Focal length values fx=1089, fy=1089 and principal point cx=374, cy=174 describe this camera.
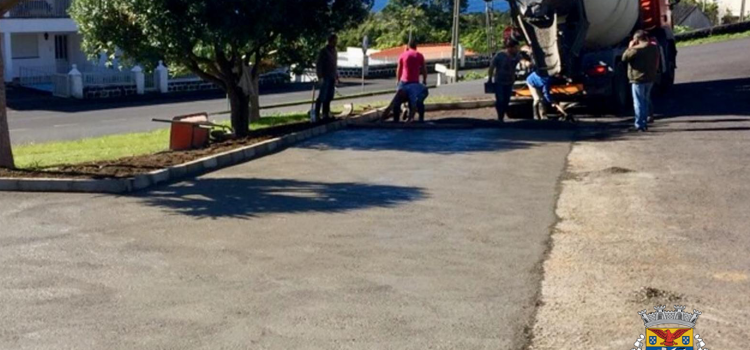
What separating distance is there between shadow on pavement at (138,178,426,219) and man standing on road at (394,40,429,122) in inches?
257

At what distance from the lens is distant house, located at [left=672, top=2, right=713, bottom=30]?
6812cm

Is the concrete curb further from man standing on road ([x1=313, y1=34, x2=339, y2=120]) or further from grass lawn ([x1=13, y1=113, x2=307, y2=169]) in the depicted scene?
grass lawn ([x1=13, y1=113, x2=307, y2=169])

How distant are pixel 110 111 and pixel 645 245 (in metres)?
33.9

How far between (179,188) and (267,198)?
129 cm

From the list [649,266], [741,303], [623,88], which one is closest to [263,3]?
[623,88]

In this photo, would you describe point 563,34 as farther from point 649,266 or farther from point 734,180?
point 649,266

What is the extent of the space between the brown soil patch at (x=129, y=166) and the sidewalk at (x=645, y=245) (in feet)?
16.7

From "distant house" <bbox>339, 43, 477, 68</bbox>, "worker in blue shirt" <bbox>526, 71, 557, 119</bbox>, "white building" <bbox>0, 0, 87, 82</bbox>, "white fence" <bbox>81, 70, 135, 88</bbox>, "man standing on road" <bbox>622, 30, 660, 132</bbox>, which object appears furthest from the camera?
"distant house" <bbox>339, 43, 477, 68</bbox>

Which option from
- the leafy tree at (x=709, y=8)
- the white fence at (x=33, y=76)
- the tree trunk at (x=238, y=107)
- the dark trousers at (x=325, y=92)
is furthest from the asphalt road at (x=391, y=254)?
the leafy tree at (x=709, y=8)

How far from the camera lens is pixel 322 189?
501 inches

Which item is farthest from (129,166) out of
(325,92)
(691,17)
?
(691,17)

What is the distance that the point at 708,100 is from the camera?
74.6ft

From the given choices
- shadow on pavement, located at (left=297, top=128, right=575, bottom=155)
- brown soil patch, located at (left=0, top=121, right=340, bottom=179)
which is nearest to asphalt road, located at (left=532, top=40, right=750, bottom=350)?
shadow on pavement, located at (left=297, top=128, right=575, bottom=155)

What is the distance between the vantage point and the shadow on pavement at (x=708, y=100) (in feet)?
67.1
